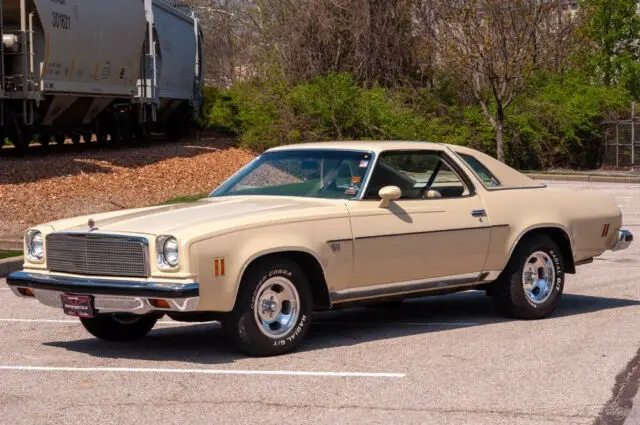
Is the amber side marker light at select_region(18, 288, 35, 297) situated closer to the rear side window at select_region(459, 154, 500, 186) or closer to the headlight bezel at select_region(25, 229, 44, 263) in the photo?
the headlight bezel at select_region(25, 229, 44, 263)

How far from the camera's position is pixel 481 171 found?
9766mm

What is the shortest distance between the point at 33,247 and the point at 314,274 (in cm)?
199

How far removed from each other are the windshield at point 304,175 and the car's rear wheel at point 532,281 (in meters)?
1.60

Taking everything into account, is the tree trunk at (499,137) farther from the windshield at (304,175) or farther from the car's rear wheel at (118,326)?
the car's rear wheel at (118,326)

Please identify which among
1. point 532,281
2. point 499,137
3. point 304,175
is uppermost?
point 499,137

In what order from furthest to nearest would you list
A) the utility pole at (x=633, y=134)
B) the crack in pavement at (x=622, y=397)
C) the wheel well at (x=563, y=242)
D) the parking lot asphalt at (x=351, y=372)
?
the utility pole at (x=633, y=134)
the wheel well at (x=563, y=242)
the parking lot asphalt at (x=351, y=372)
the crack in pavement at (x=622, y=397)

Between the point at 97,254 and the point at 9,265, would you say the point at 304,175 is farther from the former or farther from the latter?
the point at 9,265

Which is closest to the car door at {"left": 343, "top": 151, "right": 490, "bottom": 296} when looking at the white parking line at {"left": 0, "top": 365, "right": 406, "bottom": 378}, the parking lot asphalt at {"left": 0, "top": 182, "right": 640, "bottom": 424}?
the parking lot asphalt at {"left": 0, "top": 182, "right": 640, "bottom": 424}

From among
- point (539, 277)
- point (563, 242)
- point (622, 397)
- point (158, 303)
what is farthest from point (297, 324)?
point (563, 242)

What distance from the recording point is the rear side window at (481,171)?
381 inches

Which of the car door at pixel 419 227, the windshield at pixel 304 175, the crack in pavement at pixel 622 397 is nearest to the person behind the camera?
the crack in pavement at pixel 622 397

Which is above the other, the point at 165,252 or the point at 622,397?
the point at 165,252

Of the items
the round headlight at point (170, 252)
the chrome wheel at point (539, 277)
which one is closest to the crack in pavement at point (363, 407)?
the round headlight at point (170, 252)

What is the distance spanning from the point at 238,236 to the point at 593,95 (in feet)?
112
